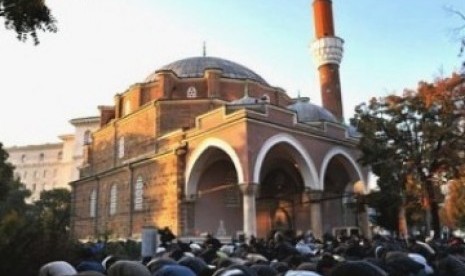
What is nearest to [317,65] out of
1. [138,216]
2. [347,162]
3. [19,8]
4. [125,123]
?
[347,162]

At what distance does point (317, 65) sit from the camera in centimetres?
3117

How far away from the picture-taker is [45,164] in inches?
2557

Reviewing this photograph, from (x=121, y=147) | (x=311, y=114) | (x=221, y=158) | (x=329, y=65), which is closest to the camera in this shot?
(x=221, y=158)

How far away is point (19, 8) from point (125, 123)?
857 inches

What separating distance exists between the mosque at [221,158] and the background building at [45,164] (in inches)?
1137

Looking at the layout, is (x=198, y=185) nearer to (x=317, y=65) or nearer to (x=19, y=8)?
(x=317, y=65)

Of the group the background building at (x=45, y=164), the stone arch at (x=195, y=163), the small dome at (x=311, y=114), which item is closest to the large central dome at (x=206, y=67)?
the small dome at (x=311, y=114)

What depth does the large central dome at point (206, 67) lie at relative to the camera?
29.6m

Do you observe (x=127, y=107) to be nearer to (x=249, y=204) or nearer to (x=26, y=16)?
(x=249, y=204)

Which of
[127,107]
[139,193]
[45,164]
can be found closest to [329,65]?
[127,107]

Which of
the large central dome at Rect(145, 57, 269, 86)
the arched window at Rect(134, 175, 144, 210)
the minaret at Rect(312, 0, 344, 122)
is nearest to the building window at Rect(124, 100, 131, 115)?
the large central dome at Rect(145, 57, 269, 86)

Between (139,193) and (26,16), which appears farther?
(139,193)

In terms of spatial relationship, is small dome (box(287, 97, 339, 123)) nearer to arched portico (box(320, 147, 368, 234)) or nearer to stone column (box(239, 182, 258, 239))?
arched portico (box(320, 147, 368, 234))

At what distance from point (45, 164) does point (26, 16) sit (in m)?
61.9
